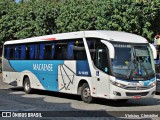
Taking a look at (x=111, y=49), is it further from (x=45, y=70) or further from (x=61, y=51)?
(x=45, y=70)

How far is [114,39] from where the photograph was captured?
51.9 feet

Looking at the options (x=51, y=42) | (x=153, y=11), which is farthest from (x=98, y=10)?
(x=51, y=42)

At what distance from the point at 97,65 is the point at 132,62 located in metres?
1.40

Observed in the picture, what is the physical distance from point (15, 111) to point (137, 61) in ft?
17.4

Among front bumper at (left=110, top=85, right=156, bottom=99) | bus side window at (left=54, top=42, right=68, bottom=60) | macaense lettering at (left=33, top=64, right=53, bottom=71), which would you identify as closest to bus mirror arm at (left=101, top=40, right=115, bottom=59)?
front bumper at (left=110, top=85, right=156, bottom=99)

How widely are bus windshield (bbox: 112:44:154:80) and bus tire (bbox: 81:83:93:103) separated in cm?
190

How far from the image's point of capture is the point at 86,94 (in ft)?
55.1

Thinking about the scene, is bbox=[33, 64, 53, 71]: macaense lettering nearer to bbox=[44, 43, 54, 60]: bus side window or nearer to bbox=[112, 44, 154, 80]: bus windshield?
bbox=[44, 43, 54, 60]: bus side window

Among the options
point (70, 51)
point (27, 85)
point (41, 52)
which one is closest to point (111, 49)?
point (70, 51)

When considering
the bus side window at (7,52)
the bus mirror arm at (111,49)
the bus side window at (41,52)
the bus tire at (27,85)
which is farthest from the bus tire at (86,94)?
the bus side window at (7,52)

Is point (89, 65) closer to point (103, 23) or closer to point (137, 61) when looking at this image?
point (137, 61)

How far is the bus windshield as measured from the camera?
1535 centimetres

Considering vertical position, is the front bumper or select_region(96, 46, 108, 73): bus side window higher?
select_region(96, 46, 108, 73): bus side window

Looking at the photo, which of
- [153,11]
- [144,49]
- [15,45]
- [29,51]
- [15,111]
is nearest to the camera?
[15,111]
